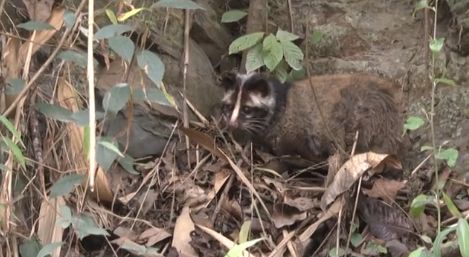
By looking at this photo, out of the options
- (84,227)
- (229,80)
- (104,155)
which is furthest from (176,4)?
(229,80)

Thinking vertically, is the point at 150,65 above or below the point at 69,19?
below

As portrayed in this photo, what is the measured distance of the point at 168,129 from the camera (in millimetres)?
5488

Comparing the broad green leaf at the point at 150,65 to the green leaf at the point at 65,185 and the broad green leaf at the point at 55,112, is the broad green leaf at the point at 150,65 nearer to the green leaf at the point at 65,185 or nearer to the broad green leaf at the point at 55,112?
the broad green leaf at the point at 55,112

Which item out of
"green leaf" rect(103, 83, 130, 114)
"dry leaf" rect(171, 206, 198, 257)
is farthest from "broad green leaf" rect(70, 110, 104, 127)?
"dry leaf" rect(171, 206, 198, 257)

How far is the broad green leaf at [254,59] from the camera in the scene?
5.16m

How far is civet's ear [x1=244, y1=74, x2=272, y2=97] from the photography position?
5817 mm

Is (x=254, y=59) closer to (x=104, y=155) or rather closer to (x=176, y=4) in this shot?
(x=176, y=4)

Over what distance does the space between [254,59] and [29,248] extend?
1.91 metres

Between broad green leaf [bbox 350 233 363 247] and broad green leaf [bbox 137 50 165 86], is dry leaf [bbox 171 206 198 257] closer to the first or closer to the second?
broad green leaf [bbox 350 233 363 247]

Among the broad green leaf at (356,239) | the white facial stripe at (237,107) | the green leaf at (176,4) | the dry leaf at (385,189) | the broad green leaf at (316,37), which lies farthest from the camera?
the broad green leaf at (316,37)

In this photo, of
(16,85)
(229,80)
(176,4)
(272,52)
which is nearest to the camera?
(176,4)

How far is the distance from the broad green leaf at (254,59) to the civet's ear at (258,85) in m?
0.53

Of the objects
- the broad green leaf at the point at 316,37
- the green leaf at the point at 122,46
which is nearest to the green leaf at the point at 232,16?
the broad green leaf at the point at 316,37

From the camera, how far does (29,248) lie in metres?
3.98
